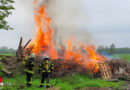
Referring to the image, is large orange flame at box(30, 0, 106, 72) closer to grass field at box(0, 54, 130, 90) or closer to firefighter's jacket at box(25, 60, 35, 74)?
grass field at box(0, 54, 130, 90)

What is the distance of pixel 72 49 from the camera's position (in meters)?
19.0

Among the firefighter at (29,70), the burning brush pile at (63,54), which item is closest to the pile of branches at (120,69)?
the burning brush pile at (63,54)

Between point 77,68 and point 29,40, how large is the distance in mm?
6249

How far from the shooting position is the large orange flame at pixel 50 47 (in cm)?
1725

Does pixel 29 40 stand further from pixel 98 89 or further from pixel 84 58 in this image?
pixel 98 89

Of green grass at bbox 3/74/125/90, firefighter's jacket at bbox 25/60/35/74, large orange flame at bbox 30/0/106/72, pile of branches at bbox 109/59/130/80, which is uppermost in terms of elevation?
large orange flame at bbox 30/0/106/72

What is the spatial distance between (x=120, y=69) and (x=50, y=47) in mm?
8165

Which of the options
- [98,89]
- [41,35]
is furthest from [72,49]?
[98,89]

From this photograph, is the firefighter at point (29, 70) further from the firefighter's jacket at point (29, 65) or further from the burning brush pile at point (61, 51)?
the burning brush pile at point (61, 51)

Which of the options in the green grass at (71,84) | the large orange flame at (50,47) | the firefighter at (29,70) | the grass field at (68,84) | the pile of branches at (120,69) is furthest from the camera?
the large orange flame at (50,47)

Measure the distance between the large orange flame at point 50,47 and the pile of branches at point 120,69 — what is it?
1.37 metres

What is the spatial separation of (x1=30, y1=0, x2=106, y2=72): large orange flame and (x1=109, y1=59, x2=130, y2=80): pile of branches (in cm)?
137

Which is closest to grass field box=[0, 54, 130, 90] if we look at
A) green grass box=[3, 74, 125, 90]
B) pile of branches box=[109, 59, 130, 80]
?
green grass box=[3, 74, 125, 90]

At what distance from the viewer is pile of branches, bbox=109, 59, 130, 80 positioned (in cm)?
1436
